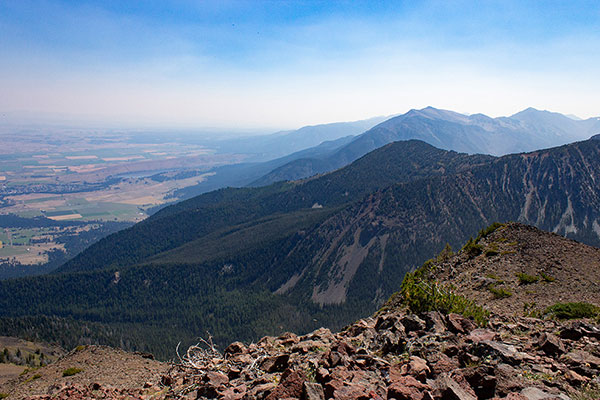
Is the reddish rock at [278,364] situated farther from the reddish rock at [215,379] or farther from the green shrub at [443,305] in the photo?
the green shrub at [443,305]

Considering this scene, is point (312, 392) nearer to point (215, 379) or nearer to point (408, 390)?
point (408, 390)

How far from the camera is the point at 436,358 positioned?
35.3 ft

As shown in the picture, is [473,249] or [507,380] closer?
[507,380]

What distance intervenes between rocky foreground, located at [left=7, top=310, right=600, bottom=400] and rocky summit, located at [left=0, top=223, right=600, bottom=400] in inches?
1.4

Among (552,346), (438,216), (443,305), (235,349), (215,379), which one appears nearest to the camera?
(552,346)

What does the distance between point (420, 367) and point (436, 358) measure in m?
1.16

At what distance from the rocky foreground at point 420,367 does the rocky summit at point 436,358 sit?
0.12 feet

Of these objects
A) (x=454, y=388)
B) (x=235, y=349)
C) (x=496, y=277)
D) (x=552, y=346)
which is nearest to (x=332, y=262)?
(x=496, y=277)

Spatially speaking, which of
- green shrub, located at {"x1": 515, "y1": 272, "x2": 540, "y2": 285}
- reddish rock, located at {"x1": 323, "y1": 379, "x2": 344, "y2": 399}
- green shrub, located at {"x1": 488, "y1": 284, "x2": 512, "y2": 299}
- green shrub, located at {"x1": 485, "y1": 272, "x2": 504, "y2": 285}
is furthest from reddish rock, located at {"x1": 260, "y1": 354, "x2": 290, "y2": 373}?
green shrub, located at {"x1": 515, "y1": 272, "x2": 540, "y2": 285}

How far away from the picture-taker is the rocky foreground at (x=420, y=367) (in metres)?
8.52

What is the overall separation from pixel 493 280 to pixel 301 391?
2071cm

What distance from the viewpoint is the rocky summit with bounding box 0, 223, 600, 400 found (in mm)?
8734

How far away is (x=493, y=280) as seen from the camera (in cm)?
2416

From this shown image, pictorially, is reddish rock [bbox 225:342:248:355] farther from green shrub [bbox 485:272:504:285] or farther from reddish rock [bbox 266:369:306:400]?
green shrub [bbox 485:272:504:285]
